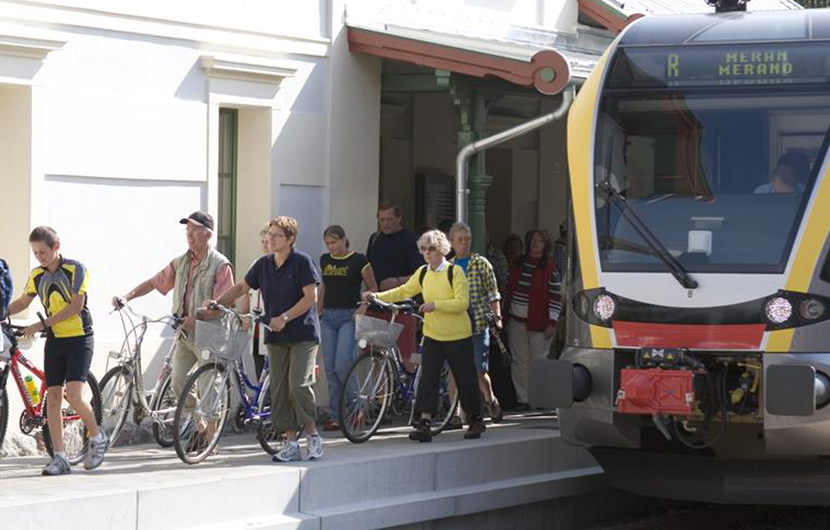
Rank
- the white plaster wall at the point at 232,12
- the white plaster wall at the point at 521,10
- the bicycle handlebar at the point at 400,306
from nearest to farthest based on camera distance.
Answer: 1. the bicycle handlebar at the point at 400,306
2. the white plaster wall at the point at 232,12
3. the white plaster wall at the point at 521,10

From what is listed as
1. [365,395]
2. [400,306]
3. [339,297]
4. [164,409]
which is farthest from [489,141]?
[164,409]

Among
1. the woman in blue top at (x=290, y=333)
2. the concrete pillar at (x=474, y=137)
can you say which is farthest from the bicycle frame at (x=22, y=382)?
the concrete pillar at (x=474, y=137)

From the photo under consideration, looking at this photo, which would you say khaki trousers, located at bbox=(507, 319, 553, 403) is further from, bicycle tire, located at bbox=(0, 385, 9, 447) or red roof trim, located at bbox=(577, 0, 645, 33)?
bicycle tire, located at bbox=(0, 385, 9, 447)

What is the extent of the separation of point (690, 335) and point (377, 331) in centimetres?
304

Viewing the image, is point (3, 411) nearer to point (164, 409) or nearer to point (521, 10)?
point (164, 409)

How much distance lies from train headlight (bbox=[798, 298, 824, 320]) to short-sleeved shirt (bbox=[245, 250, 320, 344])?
3164 millimetres

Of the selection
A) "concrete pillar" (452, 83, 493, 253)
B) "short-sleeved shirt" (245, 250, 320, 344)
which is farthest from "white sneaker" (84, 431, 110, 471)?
"concrete pillar" (452, 83, 493, 253)

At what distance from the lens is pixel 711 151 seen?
11172 mm

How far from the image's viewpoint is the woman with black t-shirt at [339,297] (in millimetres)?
13922

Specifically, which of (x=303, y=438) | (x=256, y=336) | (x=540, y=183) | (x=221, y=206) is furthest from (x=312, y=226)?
(x=540, y=183)

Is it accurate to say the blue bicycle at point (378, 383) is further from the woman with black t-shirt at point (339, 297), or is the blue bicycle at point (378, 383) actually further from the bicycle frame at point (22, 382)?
the bicycle frame at point (22, 382)

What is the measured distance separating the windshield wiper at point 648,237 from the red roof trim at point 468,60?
281 cm

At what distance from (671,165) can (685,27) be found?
102 cm

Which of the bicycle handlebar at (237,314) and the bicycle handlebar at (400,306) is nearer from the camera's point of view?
the bicycle handlebar at (237,314)
